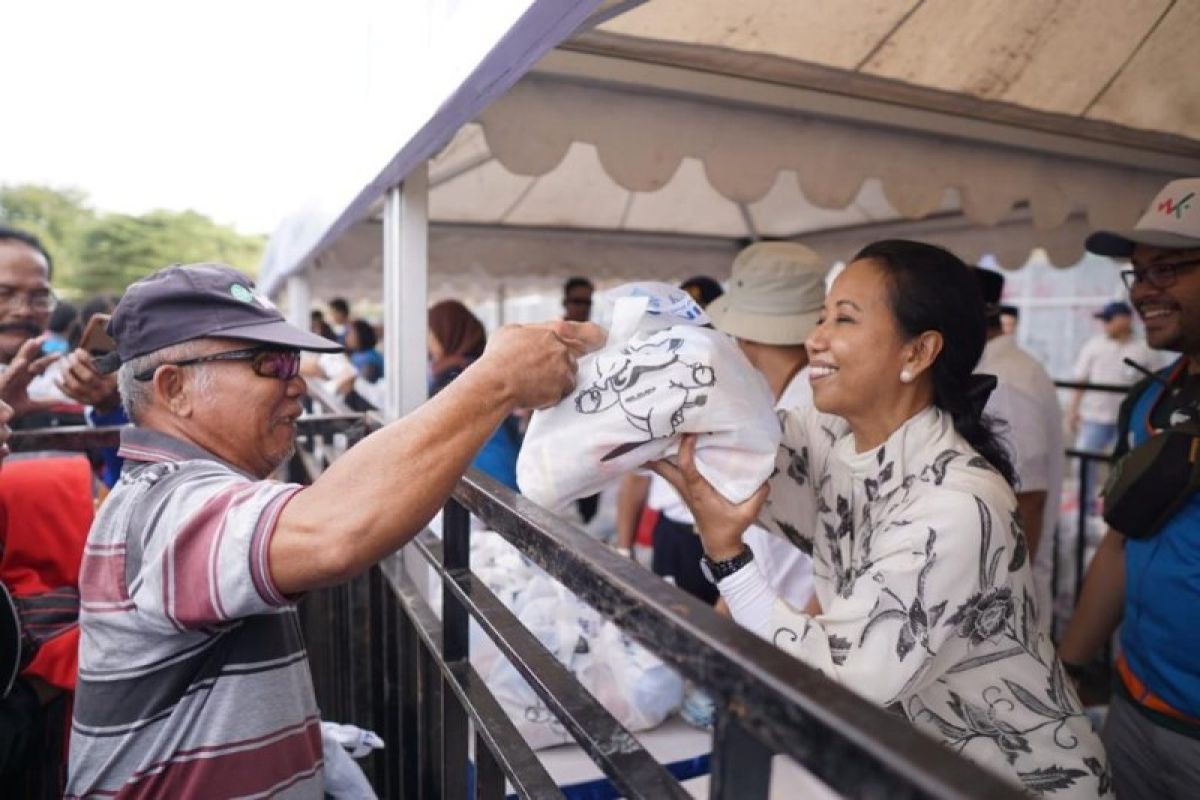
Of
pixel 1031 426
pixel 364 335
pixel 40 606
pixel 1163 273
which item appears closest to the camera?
pixel 40 606

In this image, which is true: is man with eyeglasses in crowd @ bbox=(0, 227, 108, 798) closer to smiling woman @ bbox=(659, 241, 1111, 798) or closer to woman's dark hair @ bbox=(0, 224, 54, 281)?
woman's dark hair @ bbox=(0, 224, 54, 281)

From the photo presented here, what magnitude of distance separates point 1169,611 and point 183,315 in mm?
2303

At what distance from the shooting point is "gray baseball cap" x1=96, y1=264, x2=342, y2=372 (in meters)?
1.20

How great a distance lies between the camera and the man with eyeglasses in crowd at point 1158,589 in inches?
75.0

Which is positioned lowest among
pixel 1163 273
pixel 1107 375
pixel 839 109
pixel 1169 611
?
pixel 1169 611

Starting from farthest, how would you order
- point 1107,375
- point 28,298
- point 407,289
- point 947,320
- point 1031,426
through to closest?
point 1107,375 < point 1031,426 < point 28,298 < point 407,289 < point 947,320

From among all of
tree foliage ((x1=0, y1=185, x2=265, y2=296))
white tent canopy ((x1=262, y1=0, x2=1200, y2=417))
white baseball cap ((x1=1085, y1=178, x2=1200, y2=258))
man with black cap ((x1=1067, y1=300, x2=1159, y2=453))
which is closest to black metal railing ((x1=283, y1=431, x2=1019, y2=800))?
white tent canopy ((x1=262, y1=0, x2=1200, y2=417))

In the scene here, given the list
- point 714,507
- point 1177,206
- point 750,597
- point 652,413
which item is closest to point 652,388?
point 652,413

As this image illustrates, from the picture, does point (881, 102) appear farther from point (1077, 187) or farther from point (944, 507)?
point (944, 507)

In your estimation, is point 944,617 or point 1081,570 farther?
point 1081,570

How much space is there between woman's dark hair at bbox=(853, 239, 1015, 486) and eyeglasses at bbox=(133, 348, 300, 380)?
1093 mm

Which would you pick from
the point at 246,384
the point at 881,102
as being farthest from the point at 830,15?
the point at 246,384

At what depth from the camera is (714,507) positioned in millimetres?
1300

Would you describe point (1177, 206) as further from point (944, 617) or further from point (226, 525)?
point (226, 525)
